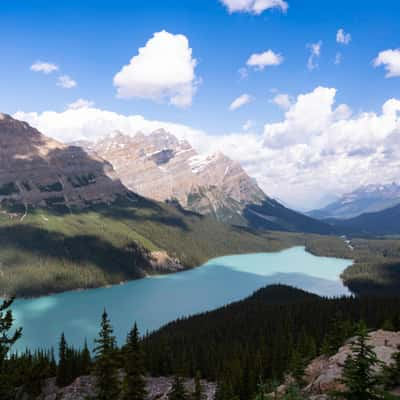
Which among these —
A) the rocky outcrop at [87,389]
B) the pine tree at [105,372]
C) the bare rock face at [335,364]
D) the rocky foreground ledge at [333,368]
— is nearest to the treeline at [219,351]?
the pine tree at [105,372]

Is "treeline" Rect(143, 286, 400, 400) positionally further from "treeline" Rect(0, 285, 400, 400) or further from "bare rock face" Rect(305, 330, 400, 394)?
"bare rock face" Rect(305, 330, 400, 394)

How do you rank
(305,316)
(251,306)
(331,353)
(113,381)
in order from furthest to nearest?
(251,306) → (305,316) → (331,353) → (113,381)

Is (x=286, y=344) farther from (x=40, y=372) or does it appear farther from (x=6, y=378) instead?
(x=6, y=378)

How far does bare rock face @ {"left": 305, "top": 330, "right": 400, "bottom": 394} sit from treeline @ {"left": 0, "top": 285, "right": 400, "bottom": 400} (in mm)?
2359

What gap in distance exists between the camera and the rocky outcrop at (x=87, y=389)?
2594 inches

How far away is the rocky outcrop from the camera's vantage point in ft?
216

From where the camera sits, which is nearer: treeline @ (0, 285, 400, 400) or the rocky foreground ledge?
the rocky foreground ledge

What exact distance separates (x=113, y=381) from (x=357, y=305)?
4680 inches

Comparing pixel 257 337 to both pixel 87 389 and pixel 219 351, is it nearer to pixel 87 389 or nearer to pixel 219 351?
pixel 219 351

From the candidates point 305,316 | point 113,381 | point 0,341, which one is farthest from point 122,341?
point 0,341

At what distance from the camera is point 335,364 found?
45625mm

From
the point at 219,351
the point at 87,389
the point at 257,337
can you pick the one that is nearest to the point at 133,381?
the point at 87,389

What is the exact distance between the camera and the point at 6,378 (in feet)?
91.0

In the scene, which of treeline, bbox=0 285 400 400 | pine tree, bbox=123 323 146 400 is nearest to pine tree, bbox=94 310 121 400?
treeline, bbox=0 285 400 400
